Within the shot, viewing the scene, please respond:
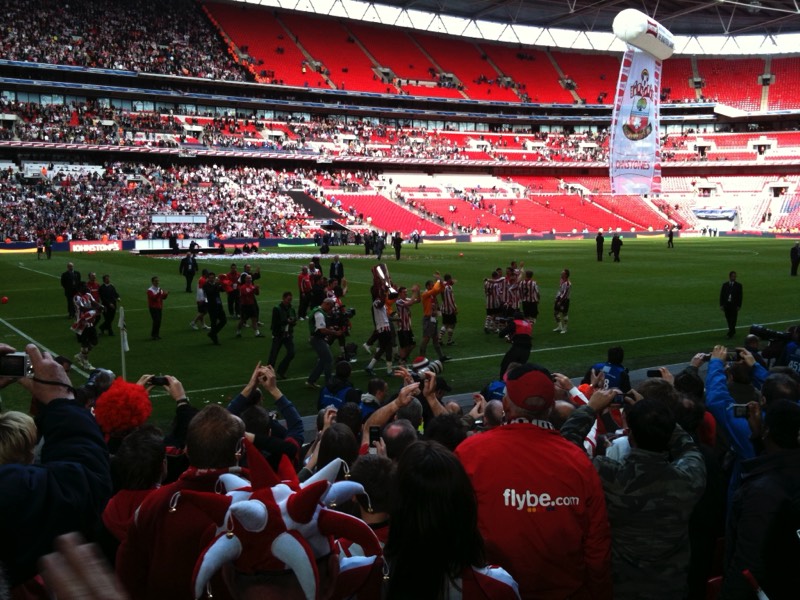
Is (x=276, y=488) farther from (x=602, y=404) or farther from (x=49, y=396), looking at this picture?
(x=602, y=404)

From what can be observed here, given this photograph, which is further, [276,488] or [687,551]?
[687,551]

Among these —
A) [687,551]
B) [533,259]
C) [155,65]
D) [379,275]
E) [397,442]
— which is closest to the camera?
[687,551]

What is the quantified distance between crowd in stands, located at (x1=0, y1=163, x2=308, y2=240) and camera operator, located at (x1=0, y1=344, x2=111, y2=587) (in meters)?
57.1

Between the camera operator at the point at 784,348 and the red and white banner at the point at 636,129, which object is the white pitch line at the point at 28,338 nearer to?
the camera operator at the point at 784,348

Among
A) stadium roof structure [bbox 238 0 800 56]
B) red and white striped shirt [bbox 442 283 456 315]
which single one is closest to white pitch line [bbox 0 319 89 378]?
red and white striped shirt [bbox 442 283 456 315]

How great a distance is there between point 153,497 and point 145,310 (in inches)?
891

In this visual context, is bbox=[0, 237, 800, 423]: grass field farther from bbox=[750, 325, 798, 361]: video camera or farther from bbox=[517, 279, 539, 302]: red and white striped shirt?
bbox=[750, 325, 798, 361]: video camera

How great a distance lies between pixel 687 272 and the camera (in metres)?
34.2

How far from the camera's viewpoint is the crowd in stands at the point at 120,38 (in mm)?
70231

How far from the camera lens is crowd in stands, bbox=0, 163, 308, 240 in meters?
56.8

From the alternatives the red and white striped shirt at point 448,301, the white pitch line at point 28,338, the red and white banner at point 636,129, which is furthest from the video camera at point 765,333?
the white pitch line at point 28,338

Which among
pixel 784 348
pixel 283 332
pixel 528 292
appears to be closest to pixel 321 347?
pixel 283 332

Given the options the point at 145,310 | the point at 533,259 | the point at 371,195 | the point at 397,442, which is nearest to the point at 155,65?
the point at 371,195

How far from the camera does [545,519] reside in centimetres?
333
